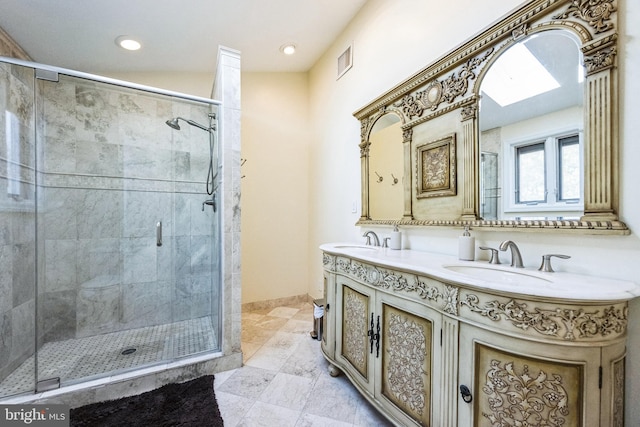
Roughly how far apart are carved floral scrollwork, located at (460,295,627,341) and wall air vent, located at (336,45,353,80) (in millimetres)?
2268

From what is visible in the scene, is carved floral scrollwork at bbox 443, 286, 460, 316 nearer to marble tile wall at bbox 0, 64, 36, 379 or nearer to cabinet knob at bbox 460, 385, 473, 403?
cabinet knob at bbox 460, 385, 473, 403

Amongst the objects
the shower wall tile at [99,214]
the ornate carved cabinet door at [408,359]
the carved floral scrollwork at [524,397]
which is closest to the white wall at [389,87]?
the carved floral scrollwork at [524,397]

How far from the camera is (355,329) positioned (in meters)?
1.55

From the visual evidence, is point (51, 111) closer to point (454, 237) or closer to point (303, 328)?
point (303, 328)

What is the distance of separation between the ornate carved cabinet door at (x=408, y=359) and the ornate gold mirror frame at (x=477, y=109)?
547mm

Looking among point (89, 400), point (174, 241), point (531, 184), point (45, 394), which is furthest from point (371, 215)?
point (45, 394)

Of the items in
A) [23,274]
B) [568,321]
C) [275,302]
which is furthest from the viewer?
[275,302]

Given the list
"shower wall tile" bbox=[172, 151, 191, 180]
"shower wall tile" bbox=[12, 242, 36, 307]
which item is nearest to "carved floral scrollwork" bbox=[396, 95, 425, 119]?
"shower wall tile" bbox=[172, 151, 191, 180]

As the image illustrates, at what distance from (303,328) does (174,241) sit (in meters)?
1.41

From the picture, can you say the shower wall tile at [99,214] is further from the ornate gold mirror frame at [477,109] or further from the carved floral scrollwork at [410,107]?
the carved floral scrollwork at [410,107]

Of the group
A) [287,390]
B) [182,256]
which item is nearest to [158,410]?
[287,390]

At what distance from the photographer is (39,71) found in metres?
1.57

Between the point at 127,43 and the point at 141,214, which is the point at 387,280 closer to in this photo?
the point at 141,214

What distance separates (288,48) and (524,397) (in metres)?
2.92
